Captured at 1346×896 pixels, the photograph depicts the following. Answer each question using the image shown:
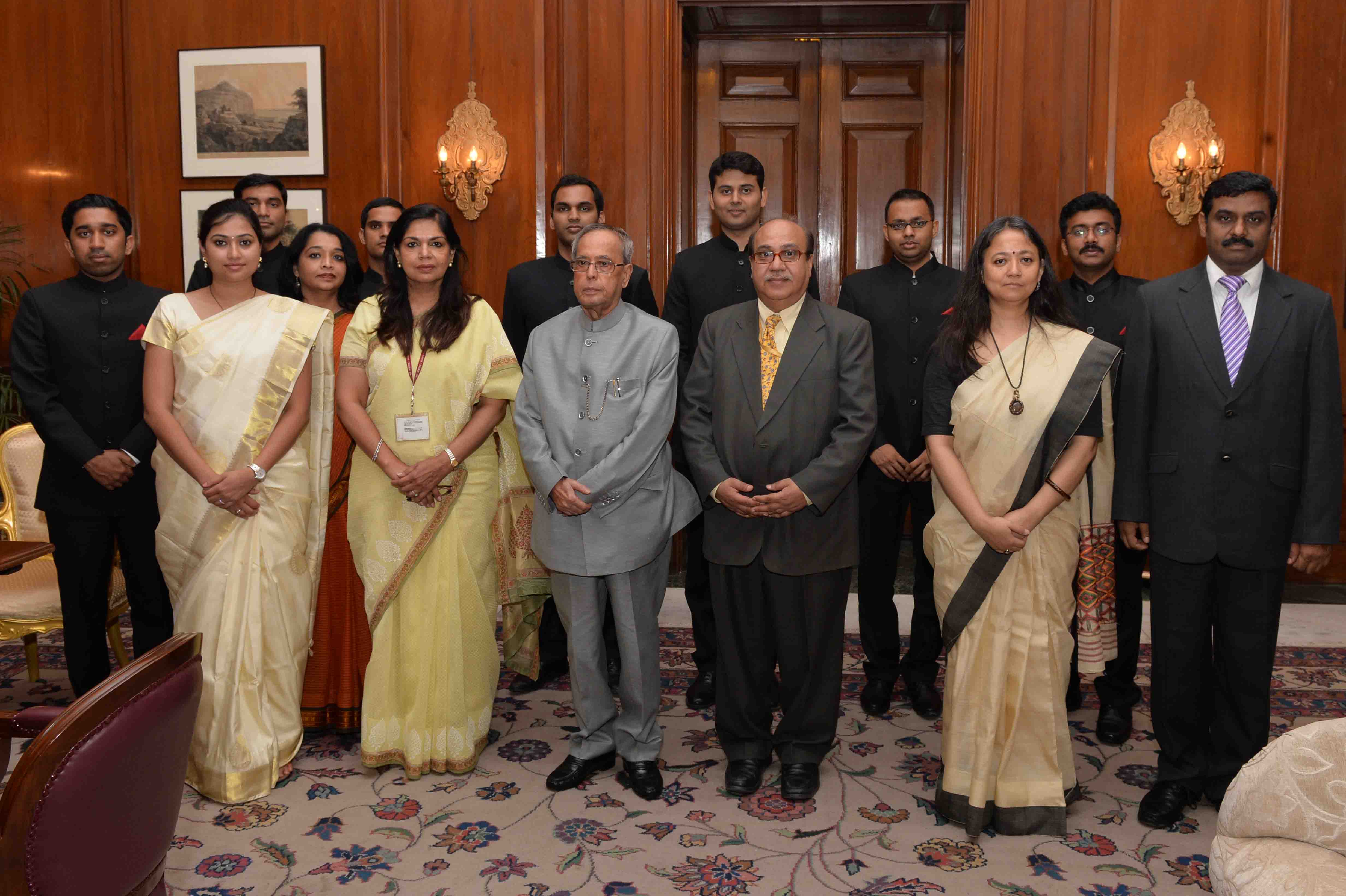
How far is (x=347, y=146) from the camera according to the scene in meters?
5.74

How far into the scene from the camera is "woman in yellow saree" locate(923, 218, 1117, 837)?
2773 millimetres

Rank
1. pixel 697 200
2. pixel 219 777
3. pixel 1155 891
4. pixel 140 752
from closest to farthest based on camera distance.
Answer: pixel 140 752
pixel 1155 891
pixel 219 777
pixel 697 200

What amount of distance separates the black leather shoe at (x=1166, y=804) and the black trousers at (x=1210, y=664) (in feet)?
0.07

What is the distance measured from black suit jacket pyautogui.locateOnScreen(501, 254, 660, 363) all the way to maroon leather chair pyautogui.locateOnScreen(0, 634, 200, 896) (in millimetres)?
2468

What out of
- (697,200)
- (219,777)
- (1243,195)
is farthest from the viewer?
(697,200)

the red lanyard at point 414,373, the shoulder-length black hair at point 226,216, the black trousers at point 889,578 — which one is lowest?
the black trousers at point 889,578

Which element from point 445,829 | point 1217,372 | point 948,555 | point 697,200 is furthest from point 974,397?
point 697,200

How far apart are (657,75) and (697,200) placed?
3.83 ft

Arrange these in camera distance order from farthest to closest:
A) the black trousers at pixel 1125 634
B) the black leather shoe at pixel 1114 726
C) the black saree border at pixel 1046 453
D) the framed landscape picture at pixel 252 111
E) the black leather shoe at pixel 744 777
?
the framed landscape picture at pixel 252 111 < the black trousers at pixel 1125 634 < the black leather shoe at pixel 1114 726 < the black leather shoe at pixel 744 777 < the black saree border at pixel 1046 453

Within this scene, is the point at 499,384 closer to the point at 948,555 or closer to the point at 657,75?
the point at 948,555

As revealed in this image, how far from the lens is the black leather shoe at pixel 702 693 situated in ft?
12.6

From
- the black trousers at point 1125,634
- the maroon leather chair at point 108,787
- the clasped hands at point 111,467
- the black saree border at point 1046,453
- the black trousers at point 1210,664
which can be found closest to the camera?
the maroon leather chair at point 108,787

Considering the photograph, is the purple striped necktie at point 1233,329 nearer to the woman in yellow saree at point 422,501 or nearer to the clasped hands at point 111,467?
the woman in yellow saree at point 422,501

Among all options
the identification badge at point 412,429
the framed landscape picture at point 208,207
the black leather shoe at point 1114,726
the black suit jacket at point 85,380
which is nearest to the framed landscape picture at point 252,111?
the framed landscape picture at point 208,207
